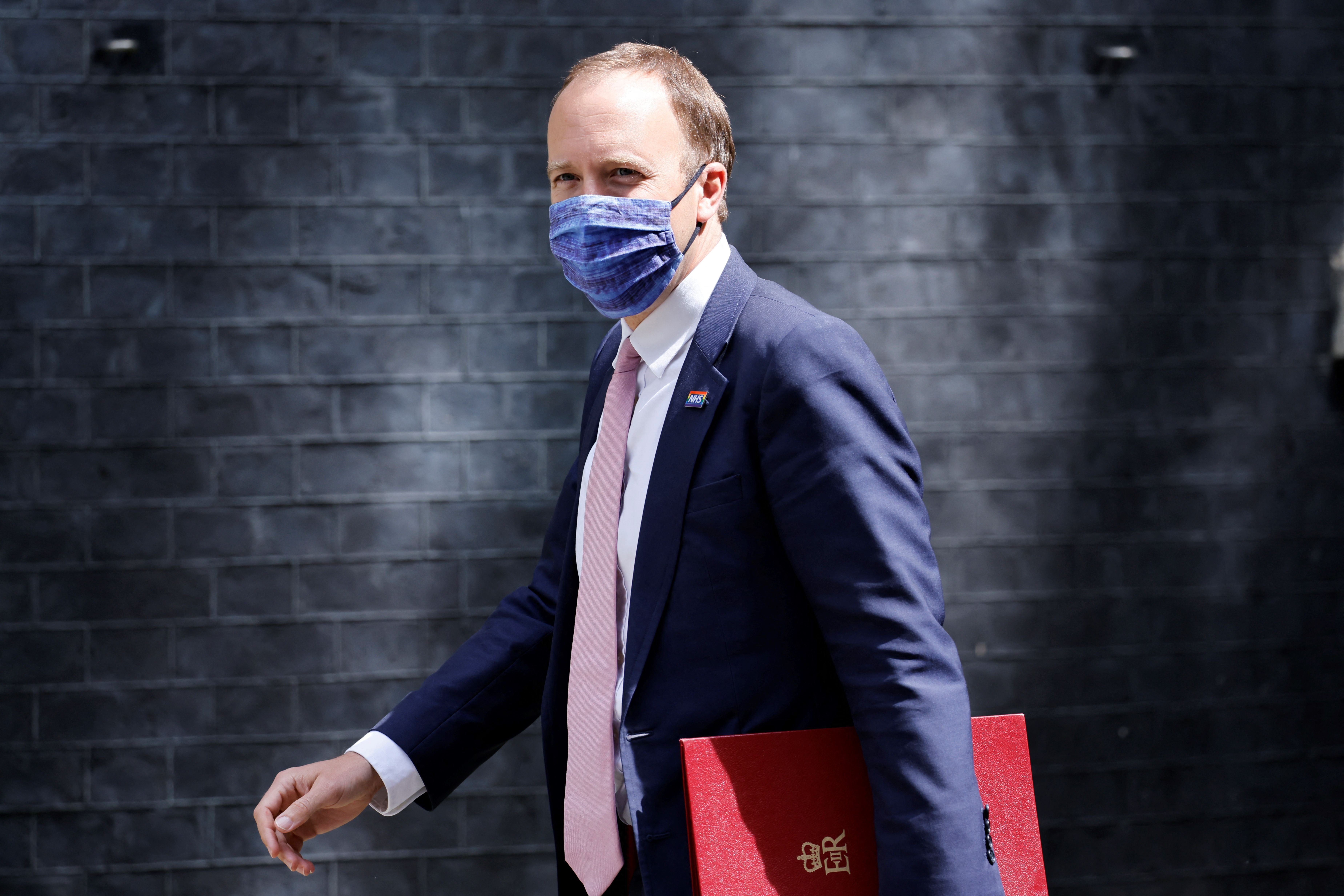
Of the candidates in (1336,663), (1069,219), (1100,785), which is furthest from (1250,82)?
(1100,785)

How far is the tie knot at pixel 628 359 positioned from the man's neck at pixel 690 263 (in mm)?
28

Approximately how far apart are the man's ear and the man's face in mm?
28

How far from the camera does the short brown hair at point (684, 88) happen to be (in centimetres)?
139

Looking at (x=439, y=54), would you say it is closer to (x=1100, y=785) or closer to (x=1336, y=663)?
(x=1100, y=785)

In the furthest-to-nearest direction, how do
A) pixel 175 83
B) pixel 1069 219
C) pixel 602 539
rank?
1. pixel 1069 219
2. pixel 175 83
3. pixel 602 539

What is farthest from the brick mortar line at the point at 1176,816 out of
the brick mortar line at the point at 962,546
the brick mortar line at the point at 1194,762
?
the brick mortar line at the point at 962,546

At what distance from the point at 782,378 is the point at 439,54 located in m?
2.43

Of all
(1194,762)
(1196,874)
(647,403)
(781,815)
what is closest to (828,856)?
(781,815)

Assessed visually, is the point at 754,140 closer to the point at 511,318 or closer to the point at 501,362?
the point at 511,318

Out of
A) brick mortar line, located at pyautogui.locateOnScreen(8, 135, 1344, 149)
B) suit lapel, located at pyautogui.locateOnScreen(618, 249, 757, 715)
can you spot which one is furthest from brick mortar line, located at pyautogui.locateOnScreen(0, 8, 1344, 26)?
suit lapel, located at pyautogui.locateOnScreen(618, 249, 757, 715)

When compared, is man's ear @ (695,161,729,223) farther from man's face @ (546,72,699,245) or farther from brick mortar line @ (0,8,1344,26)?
brick mortar line @ (0,8,1344,26)

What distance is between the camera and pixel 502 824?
10.7 feet

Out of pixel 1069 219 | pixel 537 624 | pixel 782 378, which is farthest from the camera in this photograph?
pixel 1069 219

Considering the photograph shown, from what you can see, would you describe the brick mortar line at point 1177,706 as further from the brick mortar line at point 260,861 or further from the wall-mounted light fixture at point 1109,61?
the wall-mounted light fixture at point 1109,61
